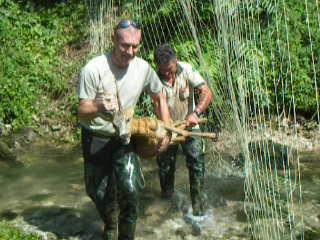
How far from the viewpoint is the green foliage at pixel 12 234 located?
207 inches

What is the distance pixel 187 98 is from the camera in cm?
597

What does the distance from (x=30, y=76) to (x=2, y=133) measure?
136 cm

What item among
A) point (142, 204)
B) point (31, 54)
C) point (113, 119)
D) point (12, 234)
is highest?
point (31, 54)

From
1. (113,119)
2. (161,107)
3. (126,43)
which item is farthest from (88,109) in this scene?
(161,107)

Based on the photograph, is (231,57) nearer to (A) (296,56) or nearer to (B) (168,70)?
(B) (168,70)

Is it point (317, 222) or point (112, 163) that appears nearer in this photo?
point (112, 163)

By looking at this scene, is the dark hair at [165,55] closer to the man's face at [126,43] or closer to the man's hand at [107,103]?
the man's face at [126,43]

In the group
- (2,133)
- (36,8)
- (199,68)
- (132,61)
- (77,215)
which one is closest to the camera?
(132,61)

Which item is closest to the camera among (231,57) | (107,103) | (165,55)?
(107,103)

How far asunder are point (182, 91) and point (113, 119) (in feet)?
5.00

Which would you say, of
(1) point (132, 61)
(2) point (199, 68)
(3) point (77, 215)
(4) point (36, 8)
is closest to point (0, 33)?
(4) point (36, 8)

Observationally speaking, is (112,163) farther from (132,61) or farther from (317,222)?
(317,222)

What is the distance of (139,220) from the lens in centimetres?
619

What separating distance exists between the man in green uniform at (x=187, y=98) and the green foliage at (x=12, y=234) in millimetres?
1652
